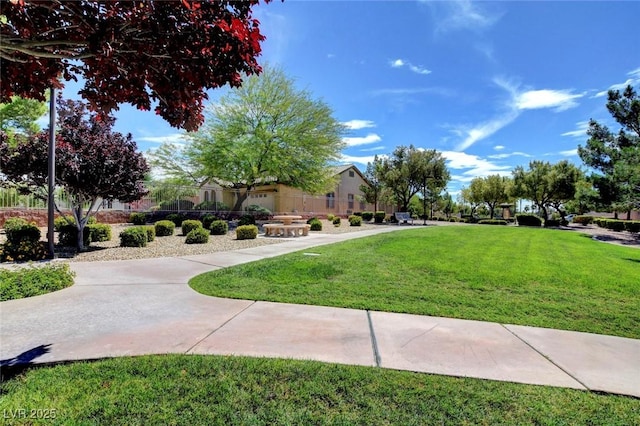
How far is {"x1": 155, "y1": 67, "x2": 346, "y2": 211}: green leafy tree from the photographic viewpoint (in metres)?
21.0

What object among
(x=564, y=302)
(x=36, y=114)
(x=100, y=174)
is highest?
(x=36, y=114)

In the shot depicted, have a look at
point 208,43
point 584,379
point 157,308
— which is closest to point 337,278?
point 157,308

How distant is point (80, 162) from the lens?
9.76m

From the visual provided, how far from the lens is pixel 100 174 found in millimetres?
9945

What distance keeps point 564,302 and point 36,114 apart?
31.1 m

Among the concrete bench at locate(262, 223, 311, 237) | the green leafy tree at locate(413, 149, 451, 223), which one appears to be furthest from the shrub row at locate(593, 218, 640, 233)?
the concrete bench at locate(262, 223, 311, 237)

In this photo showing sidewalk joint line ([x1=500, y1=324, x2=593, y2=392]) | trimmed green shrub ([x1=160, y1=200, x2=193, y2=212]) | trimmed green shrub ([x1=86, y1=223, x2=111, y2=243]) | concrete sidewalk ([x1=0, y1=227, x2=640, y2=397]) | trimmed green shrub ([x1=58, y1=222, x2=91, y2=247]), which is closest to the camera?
sidewalk joint line ([x1=500, y1=324, x2=593, y2=392])

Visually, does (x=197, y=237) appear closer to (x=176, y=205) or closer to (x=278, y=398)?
(x=278, y=398)

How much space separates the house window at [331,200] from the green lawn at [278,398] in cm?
3384

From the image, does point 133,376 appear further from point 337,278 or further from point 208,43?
point 337,278

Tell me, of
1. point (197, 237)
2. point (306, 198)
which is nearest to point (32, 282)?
point (197, 237)

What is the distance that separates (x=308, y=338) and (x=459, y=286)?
12.5ft

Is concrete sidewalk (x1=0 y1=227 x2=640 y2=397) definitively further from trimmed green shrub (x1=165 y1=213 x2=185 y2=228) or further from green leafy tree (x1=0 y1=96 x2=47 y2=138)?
green leafy tree (x1=0 y1=96 x2=47 y2=138)

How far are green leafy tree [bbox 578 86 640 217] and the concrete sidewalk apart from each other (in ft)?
74.5
